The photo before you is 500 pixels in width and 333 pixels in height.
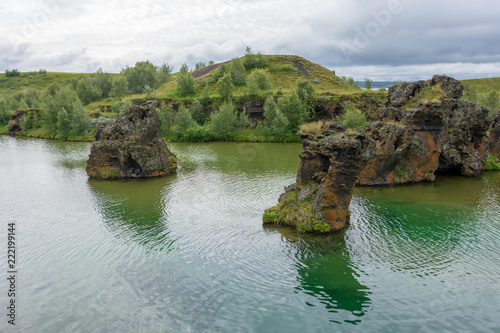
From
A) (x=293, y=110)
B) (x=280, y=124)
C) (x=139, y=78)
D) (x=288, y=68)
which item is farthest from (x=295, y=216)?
(x=139, y=78)

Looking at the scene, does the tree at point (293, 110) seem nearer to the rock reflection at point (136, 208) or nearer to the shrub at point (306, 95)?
the shrub at point (306, 95)

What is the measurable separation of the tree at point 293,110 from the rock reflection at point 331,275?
55.4 meters

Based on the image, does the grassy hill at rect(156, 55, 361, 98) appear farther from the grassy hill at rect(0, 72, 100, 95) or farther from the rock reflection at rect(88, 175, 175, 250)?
the grassy hill at rect(0, 72, 100, 95)

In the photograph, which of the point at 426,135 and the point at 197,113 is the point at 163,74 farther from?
the point at 426,135

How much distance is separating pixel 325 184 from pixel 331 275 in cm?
666

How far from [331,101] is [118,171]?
59009mm

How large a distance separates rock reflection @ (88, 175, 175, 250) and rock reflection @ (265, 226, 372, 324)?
826 centimetres

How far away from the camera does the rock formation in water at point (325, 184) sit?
1969 centimetres

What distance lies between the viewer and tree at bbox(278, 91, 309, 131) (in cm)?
7344

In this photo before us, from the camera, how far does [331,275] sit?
15797 millimetres

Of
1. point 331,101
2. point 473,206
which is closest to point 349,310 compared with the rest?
point 473,206

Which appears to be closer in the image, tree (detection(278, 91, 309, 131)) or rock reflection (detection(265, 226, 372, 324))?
rock reflection (detection(265, 226, 372, 324))

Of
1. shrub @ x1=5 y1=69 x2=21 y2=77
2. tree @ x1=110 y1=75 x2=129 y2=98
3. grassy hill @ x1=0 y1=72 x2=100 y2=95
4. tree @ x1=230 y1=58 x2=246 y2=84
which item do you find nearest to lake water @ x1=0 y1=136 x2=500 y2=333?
tree @ x1=110 y1=75 x2=129 y2=98

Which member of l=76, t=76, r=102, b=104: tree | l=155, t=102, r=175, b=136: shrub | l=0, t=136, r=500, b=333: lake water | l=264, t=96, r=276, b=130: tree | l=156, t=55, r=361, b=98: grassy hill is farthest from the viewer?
l=76, t=76, r=102, b=104: tree
